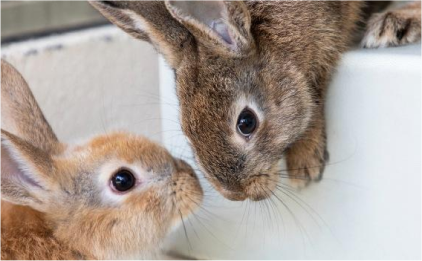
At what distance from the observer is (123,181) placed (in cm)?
153

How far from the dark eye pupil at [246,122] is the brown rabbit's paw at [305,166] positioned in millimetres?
174

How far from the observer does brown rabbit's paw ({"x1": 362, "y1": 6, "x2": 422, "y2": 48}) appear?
1484 millimetres

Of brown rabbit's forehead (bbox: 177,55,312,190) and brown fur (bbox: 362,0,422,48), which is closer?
brown rabbit's forehead (bbox: 177,55,312,190)

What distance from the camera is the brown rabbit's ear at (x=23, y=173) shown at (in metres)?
1.44

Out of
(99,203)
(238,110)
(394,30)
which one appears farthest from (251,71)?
(99,203)

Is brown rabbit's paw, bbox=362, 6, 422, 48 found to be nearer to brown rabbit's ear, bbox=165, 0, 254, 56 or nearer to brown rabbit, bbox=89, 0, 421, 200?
brown rabbit, bbox=89, 0, 421, 200

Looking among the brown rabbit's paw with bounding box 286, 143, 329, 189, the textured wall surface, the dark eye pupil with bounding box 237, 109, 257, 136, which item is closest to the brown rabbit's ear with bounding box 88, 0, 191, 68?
the dark eye pupil with bounding box 237, 109, 257, 136

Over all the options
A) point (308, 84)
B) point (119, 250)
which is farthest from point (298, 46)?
point (119, 250)

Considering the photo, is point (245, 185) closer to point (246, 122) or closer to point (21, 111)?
point (246, 122)

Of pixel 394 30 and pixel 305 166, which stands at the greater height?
pixel 394 30

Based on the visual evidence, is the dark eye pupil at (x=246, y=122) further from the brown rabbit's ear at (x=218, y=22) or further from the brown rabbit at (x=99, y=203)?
the brown rabbit at (x=99, y=203)

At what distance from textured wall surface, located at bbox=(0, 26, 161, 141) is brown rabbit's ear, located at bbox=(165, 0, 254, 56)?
68 centimetres

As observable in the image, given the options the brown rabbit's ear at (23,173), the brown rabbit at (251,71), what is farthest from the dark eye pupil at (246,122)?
the brown rabbit's ear at (23,173)

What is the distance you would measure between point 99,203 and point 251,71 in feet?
1.42
